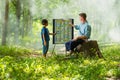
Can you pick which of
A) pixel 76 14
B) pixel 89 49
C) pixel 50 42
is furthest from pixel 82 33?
pixel 76 14

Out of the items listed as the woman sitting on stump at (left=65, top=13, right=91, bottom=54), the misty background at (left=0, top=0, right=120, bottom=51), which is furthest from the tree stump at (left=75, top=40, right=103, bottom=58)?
the misty background at (left=0, top=0, right=120, bottom=51)

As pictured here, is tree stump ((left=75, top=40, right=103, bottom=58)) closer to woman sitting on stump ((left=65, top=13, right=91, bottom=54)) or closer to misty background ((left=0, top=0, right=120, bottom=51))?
woman sitting on stump ((left=65, top=13, right=91, bottom=54))

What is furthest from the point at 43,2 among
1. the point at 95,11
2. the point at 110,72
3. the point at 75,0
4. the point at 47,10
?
the point at 110,72

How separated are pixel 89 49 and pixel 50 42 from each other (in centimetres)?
4970

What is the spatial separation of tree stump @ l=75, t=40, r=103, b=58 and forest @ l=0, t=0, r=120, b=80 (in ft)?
0.81

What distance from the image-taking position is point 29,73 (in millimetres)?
9328

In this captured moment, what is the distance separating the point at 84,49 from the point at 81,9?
49414mm

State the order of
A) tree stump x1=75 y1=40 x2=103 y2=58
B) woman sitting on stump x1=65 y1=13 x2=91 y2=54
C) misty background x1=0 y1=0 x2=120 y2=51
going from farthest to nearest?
misty background x1=0 y1=0 x2=120 y2=51, tree stump x1=75 y1=40 x2=103 y2=58, woman sitting on stump x1=65 y1=13 x2=91 y2=54

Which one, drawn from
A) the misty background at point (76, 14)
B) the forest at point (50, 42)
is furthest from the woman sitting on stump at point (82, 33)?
the misty background at point (76, 14)

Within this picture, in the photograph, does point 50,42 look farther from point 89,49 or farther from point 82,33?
point 82,33

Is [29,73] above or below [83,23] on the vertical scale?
below

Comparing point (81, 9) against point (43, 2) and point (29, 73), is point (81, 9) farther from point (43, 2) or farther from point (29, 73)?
point (29, 73)

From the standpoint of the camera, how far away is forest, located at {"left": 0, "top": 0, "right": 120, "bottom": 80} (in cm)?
948

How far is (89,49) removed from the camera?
13.9m
